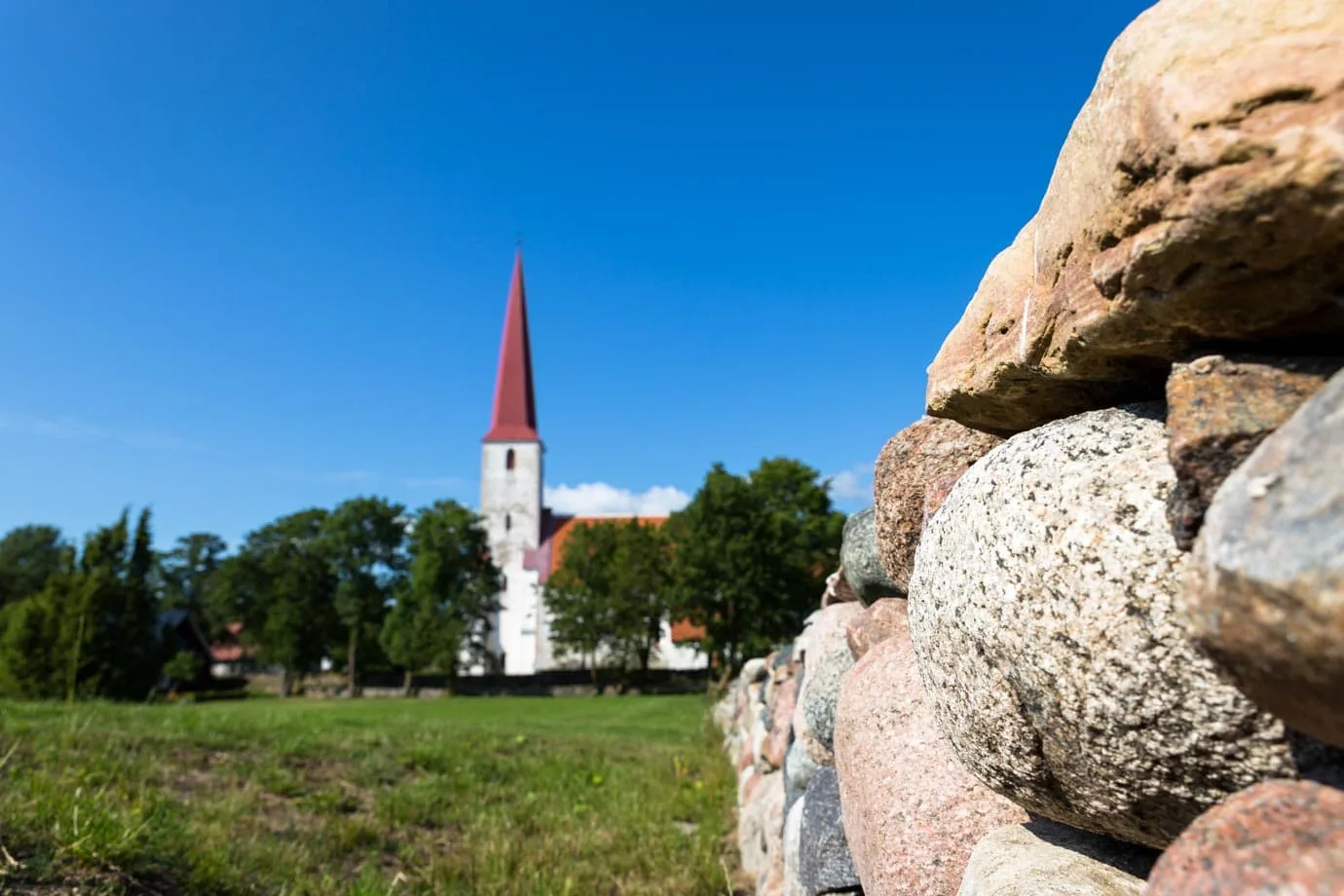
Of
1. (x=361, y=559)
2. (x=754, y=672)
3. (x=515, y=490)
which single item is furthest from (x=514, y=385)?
(x=754, y=672)

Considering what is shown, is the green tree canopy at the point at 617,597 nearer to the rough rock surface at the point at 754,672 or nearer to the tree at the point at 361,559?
the tree at the point at 361,559

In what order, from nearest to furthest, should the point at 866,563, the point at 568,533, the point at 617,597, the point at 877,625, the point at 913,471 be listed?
the point at 913,471
the point at 877,625
the point at 866,563
the point at 617,597
the point at 568,533

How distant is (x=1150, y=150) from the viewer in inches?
58.6

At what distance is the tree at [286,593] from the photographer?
1807 inches

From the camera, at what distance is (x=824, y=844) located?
12.1 ft

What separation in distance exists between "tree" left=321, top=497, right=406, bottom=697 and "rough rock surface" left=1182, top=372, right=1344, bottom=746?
48621 millimetres

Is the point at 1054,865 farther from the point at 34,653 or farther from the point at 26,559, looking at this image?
the point at 26,559

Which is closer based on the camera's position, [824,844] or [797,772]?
[824,844]

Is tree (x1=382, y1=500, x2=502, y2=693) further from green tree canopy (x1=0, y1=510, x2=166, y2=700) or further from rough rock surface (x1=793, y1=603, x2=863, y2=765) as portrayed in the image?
rough rock surface (x1=793, y1=603, x2=863, y2=765)

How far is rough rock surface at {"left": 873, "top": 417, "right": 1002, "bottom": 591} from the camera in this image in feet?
9.91

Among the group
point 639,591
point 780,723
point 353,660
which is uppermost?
point 639,591

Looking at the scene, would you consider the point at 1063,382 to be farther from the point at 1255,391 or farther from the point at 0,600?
the point at 0,600

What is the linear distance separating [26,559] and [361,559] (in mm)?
32941

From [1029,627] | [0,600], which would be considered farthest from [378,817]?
[0,600]
